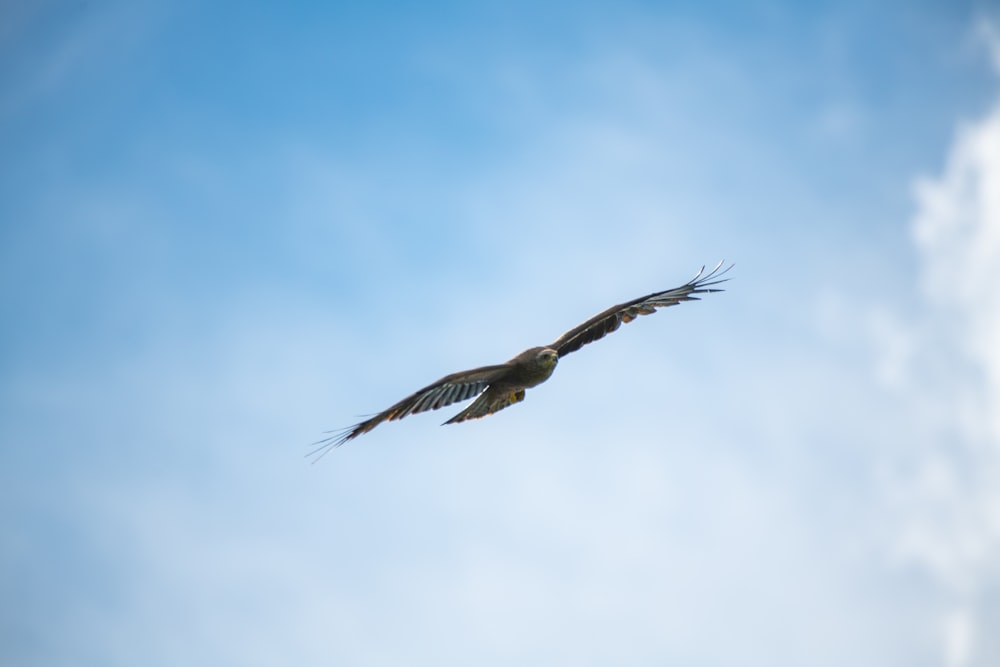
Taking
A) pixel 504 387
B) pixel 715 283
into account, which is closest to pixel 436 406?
pixel 504 387

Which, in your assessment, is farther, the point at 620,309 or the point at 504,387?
the point at 620,309

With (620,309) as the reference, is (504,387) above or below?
below

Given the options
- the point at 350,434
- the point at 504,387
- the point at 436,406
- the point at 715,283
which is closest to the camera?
the point at 350,434

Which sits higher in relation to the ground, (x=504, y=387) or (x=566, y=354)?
(x=566, y=354)

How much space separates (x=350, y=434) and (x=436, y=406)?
5.99 feet

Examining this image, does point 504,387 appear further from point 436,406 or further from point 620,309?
point 620,309

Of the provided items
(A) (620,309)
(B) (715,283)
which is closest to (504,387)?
(A) (620,309)

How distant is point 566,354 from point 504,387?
2.22m

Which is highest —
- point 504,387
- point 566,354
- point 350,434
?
point 566,354

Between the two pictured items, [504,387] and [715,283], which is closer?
[504,387]

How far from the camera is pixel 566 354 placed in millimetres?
18297

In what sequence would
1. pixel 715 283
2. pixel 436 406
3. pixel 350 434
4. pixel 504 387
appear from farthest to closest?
pixel 715 283 < pixel 504 387 < pixel 436 406 < pixel 350 434

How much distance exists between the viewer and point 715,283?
18.0 metres

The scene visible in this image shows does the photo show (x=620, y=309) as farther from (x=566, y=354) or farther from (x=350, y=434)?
(x=350, y=434)
